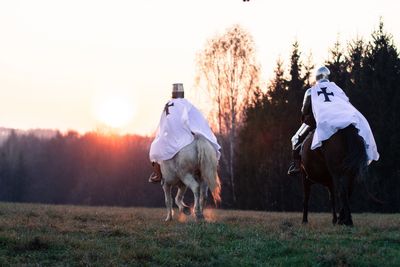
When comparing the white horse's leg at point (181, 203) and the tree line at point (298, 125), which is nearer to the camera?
the white horse's leg at point (181, 203)

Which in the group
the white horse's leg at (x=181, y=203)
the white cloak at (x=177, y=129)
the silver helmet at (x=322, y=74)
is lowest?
the white horse's leg at (x=181, y=203)

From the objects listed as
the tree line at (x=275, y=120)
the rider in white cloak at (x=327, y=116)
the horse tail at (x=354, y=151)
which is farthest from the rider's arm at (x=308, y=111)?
the tree line at (x=275, y=120)

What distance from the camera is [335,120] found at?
11.2 m

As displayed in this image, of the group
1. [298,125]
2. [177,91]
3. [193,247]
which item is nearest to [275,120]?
[298,125]

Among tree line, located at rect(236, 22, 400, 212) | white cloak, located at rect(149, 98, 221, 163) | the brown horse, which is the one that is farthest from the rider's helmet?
tree line, located at rect(236, 22, 400, 212)

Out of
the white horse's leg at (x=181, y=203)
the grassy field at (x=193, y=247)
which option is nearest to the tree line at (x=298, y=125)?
the white horse's leg at (x=181, y=203)

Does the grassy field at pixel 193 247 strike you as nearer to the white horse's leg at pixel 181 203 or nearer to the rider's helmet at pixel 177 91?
the white horse's leg at pixel 181 203

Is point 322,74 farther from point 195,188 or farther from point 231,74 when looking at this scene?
point 231,74

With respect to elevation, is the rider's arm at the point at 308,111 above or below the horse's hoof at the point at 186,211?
above

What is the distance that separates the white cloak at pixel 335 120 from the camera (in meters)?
11.2

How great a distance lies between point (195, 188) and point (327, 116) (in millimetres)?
3216

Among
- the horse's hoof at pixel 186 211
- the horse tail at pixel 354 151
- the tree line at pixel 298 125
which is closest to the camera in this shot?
the horse tail at pixel 354 151

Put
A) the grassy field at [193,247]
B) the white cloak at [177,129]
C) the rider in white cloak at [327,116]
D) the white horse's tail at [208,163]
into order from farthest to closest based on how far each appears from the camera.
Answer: the white cloak at [177,129]
the white horse's tail at [208,163]
the rider in white cloak at [327,116]
the grassy field at [193,247]

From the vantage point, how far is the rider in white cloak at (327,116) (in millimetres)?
11195
